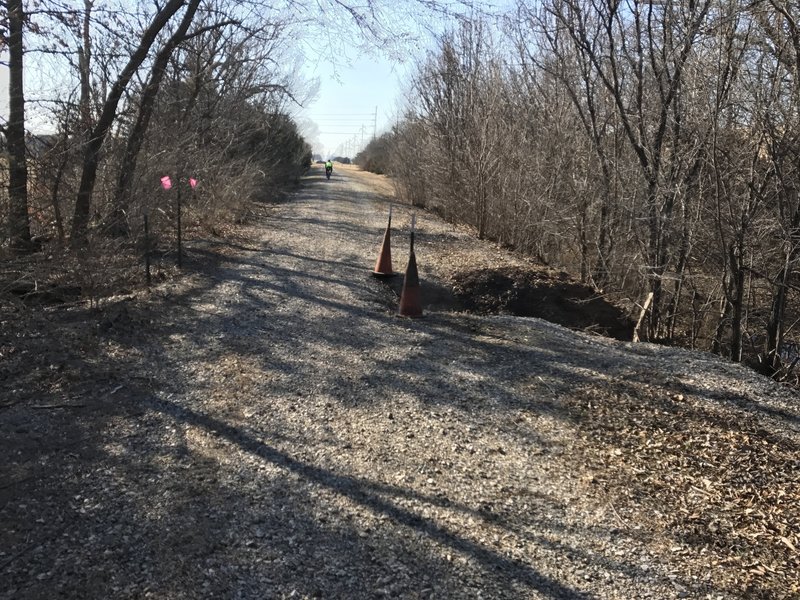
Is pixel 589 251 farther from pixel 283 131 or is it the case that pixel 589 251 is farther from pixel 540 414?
pixel 283 131

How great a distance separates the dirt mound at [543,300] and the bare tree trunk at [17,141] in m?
6.14

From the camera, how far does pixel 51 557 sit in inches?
110

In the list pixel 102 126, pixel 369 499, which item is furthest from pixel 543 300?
pixel 102 126

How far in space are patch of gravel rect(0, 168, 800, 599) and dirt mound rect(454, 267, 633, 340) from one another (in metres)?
2.23

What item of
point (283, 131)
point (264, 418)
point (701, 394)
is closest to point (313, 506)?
point (264, 418)

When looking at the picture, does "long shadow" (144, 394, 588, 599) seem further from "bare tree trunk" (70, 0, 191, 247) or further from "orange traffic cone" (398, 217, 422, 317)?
"bare tree trunk" (70, 0, 191, 247)

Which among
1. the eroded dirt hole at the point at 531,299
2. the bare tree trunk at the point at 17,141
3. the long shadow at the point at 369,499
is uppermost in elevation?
the bare tree trunk at the point at 17,141

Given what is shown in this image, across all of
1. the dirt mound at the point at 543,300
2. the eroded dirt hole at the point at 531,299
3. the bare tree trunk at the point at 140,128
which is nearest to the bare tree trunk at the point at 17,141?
the bare tree trunk at the point at 140,128

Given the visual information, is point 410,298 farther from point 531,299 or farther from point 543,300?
point 543,300

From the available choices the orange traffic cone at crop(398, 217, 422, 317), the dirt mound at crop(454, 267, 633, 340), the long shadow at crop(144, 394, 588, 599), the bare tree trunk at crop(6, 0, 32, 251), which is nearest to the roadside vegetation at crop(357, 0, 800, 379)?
the dirt mound at crop(454, 267, 633, 340)

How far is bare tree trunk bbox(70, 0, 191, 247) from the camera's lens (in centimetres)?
830

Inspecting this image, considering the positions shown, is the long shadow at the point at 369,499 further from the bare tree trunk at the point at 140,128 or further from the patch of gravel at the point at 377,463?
the bare tree trunk at the point at 140,128

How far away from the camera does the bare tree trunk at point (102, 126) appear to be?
8.30 m

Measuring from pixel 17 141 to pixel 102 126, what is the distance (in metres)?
1.95
